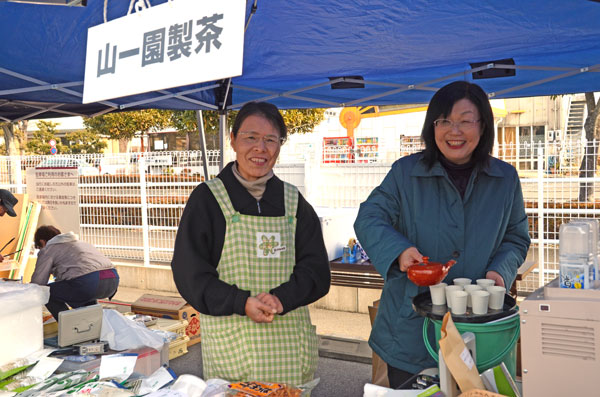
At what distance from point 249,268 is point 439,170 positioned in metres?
0.72

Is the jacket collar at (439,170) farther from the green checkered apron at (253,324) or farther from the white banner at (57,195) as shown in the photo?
the white banner at (57,195)

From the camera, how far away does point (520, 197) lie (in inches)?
75.0

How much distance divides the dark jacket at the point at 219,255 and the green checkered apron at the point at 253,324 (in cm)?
3

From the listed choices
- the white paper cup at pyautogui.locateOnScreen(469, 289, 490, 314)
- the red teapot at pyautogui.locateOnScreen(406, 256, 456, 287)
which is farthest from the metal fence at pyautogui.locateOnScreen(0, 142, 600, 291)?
the white paper cup at pyautogui.locateOnScreen(469, 289, 490, 314)

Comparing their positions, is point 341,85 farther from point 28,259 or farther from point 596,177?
point 28,259

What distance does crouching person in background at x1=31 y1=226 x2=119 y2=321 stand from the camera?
482 centimetres

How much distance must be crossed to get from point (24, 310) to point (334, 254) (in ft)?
12.7

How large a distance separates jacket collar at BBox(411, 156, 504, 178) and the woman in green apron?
45 cm

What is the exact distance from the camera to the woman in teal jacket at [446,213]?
68.9 inches

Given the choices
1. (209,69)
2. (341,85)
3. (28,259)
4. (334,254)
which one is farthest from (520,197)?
(28,259)

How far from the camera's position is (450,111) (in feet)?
5.72

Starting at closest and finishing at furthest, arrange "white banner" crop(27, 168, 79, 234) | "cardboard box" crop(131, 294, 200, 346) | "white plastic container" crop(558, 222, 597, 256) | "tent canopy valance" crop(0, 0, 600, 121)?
"white plastic container" crop(558, 222, 597, 256)
"tent canopy valance" crop(0, 0, 600, 121)
"cardboard box" crop(131, 294, 200, 346)
"white banner" crop(27, 168, 79, 234)

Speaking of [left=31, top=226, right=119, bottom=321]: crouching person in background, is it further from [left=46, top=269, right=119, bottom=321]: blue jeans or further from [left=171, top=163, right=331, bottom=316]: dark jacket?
[left=171, top=163, right=331, bottom=316]: dark jacket

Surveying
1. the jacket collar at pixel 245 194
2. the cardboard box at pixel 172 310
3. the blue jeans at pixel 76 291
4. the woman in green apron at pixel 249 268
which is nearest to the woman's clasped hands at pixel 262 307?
the woman in green apron at pixel 249 268
